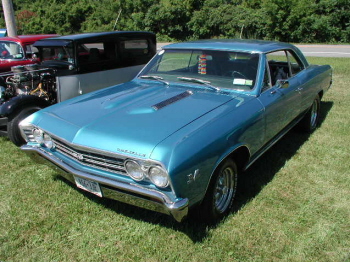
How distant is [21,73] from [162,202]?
429cm

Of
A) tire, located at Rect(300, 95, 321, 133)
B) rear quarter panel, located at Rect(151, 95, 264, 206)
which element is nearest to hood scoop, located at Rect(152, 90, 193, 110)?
rear quarter panel, located at Rect(151, 95, 264, 206)

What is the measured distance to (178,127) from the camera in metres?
2.78

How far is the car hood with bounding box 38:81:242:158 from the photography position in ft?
8.78

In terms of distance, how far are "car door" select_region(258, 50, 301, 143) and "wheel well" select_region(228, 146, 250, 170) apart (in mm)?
461

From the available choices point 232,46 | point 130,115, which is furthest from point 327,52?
point 130,115

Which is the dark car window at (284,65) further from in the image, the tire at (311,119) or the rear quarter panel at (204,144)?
the rear quarter panel at (204,144)

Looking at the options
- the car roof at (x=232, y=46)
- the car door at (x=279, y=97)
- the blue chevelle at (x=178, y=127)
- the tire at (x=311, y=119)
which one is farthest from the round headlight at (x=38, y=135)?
the tire at (x=311, y=119)

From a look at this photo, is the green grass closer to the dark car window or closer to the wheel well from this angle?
the wheel well

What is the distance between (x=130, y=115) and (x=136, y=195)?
0.82 meters

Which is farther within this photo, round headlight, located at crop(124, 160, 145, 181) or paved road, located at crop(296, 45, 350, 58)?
paved road, located at crop(296, 45, 350, 58)

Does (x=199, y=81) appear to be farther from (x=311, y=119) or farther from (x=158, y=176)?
(x=311, y=119)

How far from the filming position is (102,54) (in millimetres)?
6305

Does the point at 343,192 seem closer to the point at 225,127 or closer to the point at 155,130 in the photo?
the point at 225,127

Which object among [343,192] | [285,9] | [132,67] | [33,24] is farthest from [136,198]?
[33,24]
